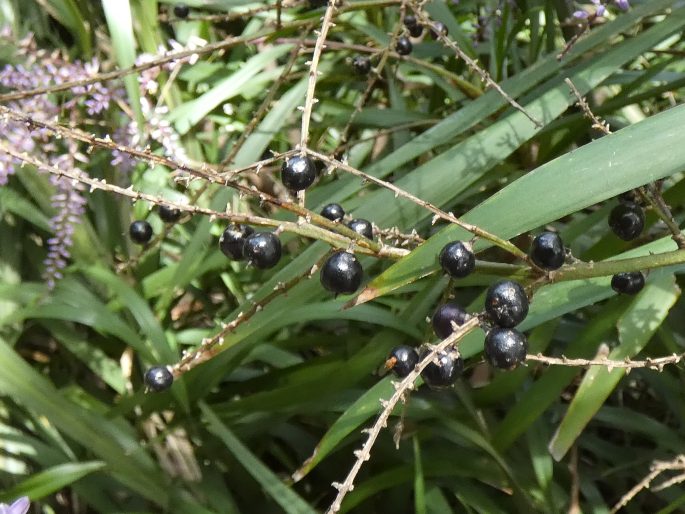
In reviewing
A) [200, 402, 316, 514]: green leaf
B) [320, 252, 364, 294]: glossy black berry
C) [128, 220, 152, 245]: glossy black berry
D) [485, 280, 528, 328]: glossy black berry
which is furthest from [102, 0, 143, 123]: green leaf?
[485, 280, 528, 328]: glossy black berry

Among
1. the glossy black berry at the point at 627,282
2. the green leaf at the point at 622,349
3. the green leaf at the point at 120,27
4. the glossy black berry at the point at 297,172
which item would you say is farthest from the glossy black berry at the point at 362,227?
the green leaf at the point at 120,27

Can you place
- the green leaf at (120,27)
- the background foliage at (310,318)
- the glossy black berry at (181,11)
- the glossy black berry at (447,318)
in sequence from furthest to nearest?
the glossy black berry at (181,11)
the green leaf at (120,27)
the background foliage at (310,318)
the glossy black berry at (447,318)

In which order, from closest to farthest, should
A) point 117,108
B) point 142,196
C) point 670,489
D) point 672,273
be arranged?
point 142,196
point 672,273
point 670,489
point 117,108

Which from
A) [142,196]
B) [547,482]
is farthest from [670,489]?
[142,196]

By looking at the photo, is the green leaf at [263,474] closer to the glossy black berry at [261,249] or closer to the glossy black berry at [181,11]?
the glossy black berry at [261,249]

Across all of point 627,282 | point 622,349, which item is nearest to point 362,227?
point 627,282

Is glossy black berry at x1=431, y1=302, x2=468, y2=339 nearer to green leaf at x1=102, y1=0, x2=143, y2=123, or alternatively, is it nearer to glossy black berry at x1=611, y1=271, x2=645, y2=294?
glossy black berry at x1=611, y1=271, x2=645, y2=294

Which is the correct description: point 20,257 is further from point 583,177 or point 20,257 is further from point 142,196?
point 583,177
